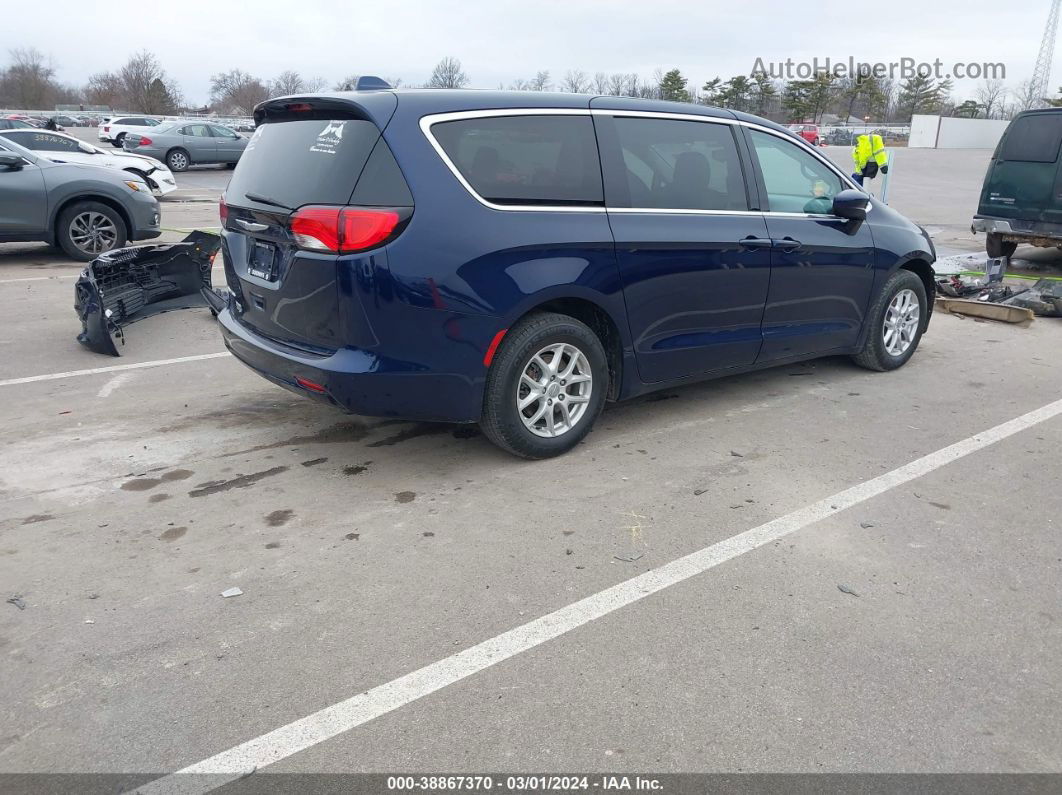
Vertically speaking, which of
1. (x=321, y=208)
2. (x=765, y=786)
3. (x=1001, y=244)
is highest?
(x=321, y=208)

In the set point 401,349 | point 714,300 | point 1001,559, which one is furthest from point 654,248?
point 1001,559

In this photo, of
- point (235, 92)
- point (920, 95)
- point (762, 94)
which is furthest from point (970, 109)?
point (235, 92)

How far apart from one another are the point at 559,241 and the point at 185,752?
9.09 feet

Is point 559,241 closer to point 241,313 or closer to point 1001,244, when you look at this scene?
point 241,313

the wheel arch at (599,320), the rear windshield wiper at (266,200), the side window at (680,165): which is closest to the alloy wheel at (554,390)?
the wheel arch at (599,320)

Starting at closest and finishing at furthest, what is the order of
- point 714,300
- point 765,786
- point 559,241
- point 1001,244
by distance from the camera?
1. point 765,786
2. point 559,241
3. point 714,300
4. point 1001,244

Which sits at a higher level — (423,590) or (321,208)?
(321,208)

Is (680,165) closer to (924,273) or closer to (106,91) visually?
(924,273)

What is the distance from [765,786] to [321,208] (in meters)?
2.92

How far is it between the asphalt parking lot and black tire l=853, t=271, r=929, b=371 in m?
0.72

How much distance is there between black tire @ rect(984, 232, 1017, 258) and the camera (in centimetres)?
1080

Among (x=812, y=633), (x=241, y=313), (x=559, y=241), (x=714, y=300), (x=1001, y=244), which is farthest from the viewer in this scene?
(x=1001, y=244)

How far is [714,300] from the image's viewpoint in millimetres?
5031

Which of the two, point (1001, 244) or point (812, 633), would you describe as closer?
point (812, 633)
